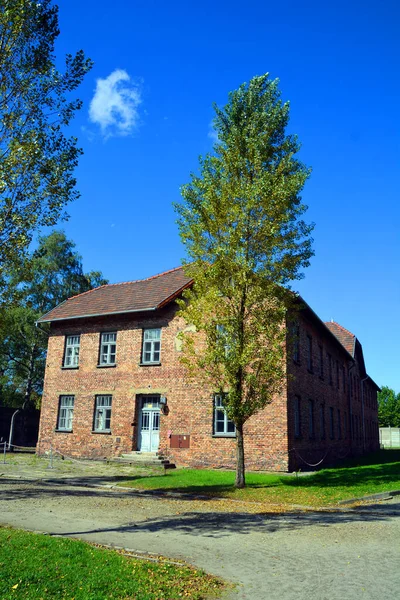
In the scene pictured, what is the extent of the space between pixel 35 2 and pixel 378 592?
12374 millimetres

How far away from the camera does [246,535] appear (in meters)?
8.76

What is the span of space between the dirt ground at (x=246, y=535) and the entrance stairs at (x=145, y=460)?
692 centimetres

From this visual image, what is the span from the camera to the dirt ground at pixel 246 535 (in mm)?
5988

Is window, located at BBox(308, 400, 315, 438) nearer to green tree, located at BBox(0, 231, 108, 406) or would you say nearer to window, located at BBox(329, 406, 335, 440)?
window, located at BBox(329, 406, 335, 440)

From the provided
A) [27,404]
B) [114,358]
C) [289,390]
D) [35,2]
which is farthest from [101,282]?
[35,2]

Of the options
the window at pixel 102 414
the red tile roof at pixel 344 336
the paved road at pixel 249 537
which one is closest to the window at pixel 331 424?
the red tile roof at pixel 344 336

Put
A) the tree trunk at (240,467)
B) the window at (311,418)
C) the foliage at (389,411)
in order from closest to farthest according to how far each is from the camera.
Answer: the tree trunk at (240,467) → the window at (311,418) → the foliage at (389,411)

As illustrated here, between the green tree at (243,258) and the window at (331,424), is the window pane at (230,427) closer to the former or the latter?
the green tree at (243,258)

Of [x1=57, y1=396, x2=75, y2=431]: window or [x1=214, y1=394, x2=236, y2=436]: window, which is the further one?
[x1=57, y1=396, x2=75, y2=431]: window

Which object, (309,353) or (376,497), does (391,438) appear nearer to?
(309,353)

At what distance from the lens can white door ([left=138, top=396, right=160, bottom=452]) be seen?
22.9 m

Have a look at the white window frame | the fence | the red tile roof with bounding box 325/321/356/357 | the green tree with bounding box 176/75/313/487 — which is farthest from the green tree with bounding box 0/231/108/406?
the fence

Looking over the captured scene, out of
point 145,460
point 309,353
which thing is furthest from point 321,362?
point 145,460

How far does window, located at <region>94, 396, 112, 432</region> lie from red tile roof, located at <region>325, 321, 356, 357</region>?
59.3 ft
